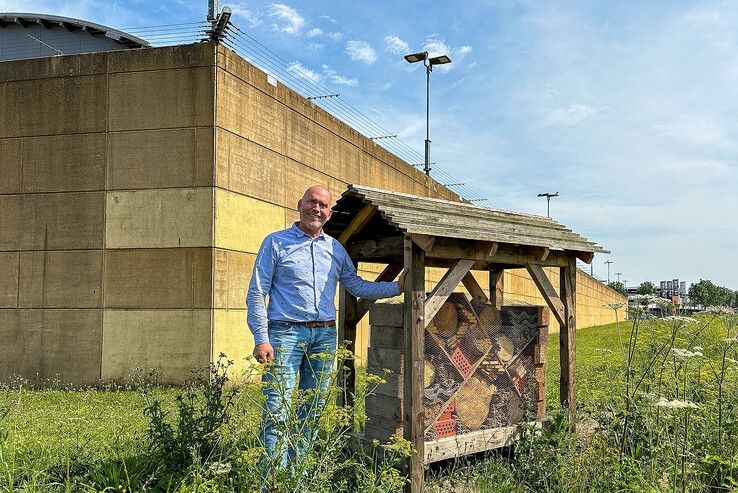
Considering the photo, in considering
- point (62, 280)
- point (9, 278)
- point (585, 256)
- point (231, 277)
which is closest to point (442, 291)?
point (585, 256)

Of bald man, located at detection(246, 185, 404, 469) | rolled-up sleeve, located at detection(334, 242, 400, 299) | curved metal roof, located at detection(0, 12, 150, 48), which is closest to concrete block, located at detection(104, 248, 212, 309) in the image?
rolled-up sleeve, located at detection(334, 242, 400, 299)

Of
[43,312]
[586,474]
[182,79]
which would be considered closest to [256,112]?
[182,79]

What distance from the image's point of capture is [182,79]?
10.5m

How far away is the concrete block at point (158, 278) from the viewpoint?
10203mm

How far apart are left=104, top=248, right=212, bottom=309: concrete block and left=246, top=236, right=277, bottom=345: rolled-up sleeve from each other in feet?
19.1

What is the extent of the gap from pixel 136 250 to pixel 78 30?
10.8 metres

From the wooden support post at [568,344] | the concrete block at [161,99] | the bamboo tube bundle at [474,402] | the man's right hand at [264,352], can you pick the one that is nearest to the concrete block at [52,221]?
the concrete block at [161,99]

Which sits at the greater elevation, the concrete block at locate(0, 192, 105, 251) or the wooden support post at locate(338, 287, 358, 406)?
the concrete block at locate(0, 192, 105, 251)

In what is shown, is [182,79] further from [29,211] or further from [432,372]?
[432,372]

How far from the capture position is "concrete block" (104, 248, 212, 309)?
10.2 m

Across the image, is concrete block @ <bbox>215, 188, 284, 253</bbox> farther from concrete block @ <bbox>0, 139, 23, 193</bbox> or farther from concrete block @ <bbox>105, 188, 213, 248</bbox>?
concrete block @ <bbox>0, 139, 23, 193</bbox>

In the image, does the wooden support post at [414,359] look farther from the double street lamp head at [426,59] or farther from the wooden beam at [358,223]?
the double street lamp head at [426,59]

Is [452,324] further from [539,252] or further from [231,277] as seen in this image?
[231,277]

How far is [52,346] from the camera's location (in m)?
10.4
